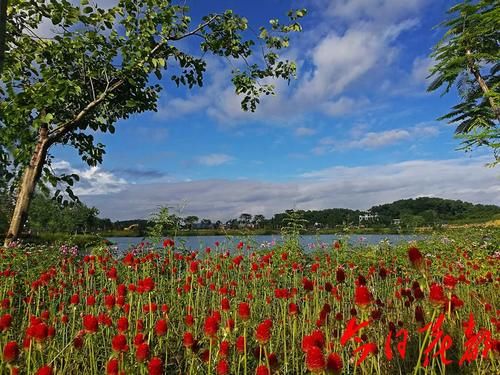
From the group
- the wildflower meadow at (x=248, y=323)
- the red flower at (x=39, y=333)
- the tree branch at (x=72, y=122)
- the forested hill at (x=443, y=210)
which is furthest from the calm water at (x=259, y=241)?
the forested hill at (x=443, y=210)

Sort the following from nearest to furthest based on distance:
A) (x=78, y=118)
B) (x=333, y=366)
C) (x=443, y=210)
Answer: (x=333, y=366)
(x=78, y=118)
(x=443, y=210)

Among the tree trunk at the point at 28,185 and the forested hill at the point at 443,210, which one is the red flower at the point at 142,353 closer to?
the tree trunk at the point at 28,185

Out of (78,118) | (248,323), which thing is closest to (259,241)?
(78,118)

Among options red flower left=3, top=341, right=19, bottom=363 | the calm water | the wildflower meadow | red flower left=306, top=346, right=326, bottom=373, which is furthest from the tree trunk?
red flower left=306, top=346, right=326, bottom=373

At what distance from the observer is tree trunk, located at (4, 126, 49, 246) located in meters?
8.93

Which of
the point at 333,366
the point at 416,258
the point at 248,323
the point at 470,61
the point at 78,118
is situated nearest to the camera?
the point at 333,366

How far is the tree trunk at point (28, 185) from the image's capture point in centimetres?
893

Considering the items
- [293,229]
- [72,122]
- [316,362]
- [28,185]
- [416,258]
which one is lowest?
[316,362]

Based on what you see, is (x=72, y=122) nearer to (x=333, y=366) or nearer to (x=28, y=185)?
(x=28, y=185)

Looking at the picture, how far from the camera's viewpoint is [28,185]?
8938 mm

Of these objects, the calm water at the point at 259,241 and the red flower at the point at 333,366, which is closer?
the red flower at the point at 333,366

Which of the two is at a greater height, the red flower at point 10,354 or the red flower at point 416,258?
the red flower at point 416,258

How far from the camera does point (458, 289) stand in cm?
645

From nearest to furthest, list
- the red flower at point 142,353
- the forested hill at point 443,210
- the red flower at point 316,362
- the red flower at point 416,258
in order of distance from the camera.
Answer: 1. the red flower at point 316,362
2. the red flower at point 416,258
3. the red flower at point 142,353
4. the forested hill at point 443,210
